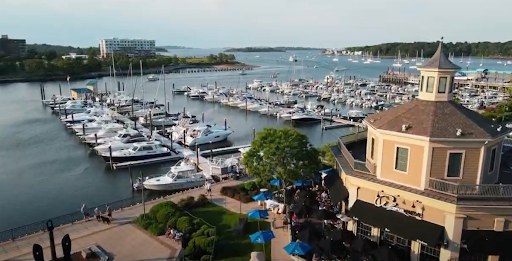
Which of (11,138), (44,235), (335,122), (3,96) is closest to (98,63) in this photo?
(3,96)

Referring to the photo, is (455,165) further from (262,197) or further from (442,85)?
(262,197)

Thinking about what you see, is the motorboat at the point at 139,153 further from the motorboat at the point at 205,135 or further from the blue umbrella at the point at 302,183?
the blue umbrella at the point at 302,183

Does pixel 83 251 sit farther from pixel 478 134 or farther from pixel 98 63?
pixel 98 63

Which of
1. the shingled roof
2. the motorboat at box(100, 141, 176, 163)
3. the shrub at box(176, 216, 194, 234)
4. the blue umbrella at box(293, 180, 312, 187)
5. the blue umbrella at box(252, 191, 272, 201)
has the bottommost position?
the motorboat at box(100, 141, 176, 163)

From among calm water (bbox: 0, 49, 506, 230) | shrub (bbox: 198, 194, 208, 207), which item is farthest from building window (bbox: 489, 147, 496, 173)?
calm water (bbox: 0, 49, 506, 230)

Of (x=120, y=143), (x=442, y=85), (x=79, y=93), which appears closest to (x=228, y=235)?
(x=442, y=85)

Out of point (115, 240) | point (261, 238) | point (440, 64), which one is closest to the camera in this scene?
point (440, 64)

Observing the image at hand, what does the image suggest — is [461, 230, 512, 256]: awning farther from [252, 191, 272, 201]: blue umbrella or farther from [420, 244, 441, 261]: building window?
[252, 191, 272, 201]: blue umbrella
